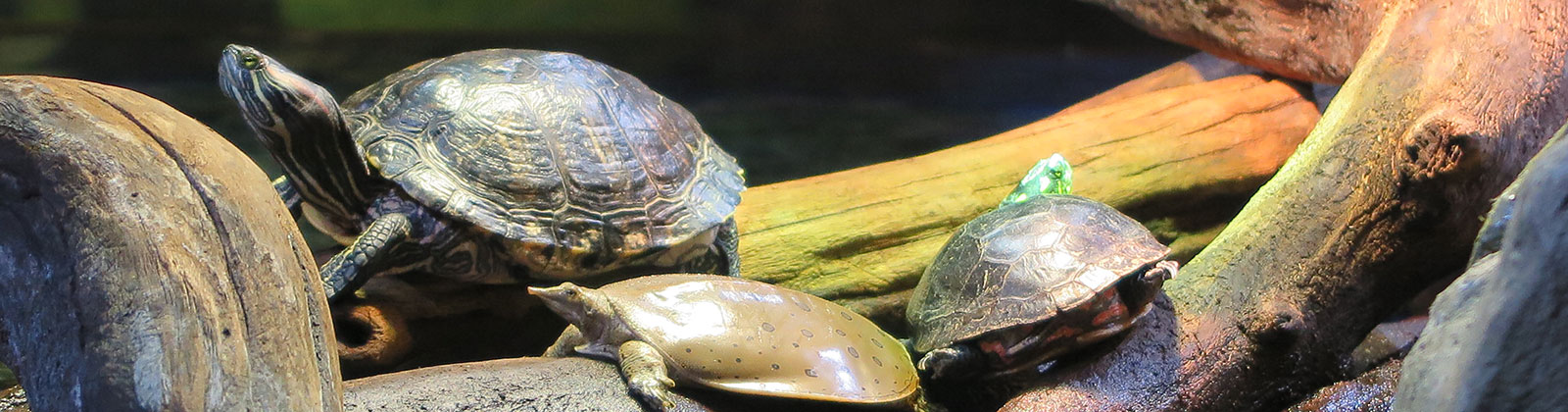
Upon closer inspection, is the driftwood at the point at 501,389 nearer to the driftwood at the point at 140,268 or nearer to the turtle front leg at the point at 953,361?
the driftwood at the point at 140,268

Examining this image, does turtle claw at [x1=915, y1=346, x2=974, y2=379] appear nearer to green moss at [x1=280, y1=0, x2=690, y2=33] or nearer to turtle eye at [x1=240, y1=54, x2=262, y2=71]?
turtle eye at [x1=240, y1=54, x2=262, y2=71]

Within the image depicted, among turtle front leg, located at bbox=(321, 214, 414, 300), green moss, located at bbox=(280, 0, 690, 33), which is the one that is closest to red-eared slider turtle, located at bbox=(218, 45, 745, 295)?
turtle front leg, located at bbox=(321, 214, 414, 300)

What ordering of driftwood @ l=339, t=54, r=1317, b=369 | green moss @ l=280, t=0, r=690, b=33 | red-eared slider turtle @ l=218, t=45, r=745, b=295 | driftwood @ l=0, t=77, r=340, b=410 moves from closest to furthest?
driftwood @ l=0, t=77, r=340, b=410 → red-eared slider turtle @ l=218, t=45, r=745, b=295 → driftwood @ l=339, t=54, r=1317, b=369 → green moss @ l=280, t=0, r=690, b=33

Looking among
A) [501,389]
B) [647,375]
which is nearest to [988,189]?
[647,375]

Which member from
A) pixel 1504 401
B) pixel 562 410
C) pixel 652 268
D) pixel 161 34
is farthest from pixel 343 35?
pixel 1504 401

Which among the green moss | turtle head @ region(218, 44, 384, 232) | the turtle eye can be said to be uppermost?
the turtle eye

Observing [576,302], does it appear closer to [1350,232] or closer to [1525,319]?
[1525,319]
